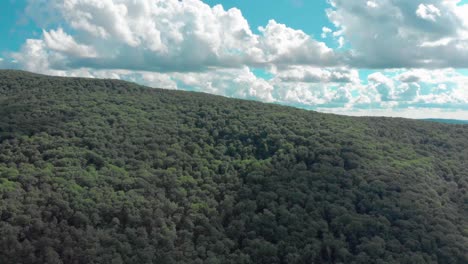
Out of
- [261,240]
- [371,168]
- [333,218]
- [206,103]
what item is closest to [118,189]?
[261,240]

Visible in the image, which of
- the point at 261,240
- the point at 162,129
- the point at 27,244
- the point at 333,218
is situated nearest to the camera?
the point at 27,244

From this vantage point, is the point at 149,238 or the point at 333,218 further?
the point at 333,218

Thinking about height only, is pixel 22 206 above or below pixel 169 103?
below

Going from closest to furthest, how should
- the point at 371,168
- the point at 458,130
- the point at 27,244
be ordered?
the point at 27,244 → the point at 371,168 → the point at 458,130

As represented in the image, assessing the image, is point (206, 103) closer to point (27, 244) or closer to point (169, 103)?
point (169, 103)

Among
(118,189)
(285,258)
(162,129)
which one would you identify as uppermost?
(162,129)

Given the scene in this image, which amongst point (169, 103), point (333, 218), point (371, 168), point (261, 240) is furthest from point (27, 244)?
point (169, 103)
